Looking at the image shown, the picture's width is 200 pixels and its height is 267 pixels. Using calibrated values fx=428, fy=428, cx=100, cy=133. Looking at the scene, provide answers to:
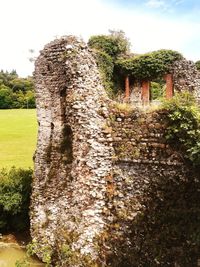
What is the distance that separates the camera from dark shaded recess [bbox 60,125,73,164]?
1841 centimetres

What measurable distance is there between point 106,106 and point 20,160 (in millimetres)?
30861

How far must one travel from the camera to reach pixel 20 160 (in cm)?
4625

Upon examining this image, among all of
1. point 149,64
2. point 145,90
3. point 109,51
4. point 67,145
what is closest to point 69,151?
point 67,145

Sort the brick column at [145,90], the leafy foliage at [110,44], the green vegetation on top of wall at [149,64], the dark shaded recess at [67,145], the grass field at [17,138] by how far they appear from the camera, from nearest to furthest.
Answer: the dark shaded recess at [67,145] → the green vegetation on top of wall at [149,64] → the leafy foliage at [110,44] → the brick column at [145,90] → the grass field at [17,138]

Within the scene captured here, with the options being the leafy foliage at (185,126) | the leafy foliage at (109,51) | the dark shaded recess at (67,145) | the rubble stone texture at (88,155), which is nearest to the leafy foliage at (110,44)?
the leafy foliage at (109,51)

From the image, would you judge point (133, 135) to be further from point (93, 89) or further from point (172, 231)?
point (172, 231)

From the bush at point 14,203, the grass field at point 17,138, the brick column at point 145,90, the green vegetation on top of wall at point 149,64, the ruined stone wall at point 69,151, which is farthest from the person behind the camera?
the grass field at point 17,138

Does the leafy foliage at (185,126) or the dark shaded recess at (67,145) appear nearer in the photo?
the leafy foliage at (185,126)

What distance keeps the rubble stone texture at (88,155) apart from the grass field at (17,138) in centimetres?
2360

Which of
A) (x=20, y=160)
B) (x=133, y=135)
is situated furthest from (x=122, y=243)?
(x=20, y=160)

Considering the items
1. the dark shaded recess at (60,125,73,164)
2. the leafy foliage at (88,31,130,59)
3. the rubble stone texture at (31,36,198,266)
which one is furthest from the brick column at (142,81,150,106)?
the dark shaded recess at (60,125,73,164)

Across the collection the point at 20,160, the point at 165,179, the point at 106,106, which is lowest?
the point at 20,160

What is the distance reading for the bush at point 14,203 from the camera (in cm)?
2261

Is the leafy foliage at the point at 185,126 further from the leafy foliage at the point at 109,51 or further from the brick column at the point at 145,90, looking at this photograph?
the brick column at the point at 145,90
